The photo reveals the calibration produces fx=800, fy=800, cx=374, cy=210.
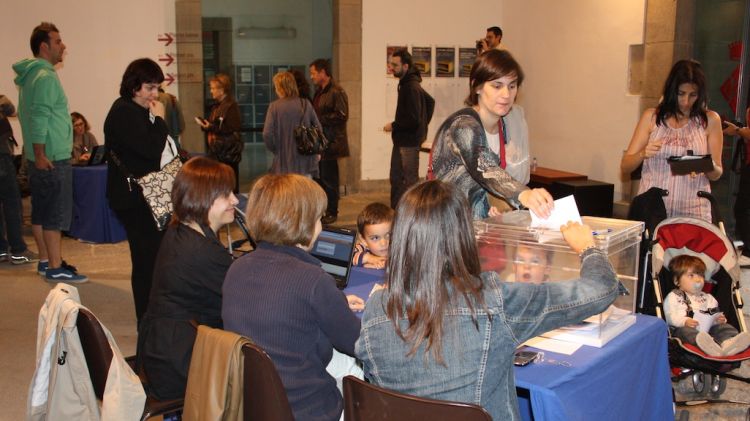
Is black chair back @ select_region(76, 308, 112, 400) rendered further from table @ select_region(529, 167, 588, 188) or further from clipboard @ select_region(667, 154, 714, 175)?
table @ select_region(529, 167, 588, 188)

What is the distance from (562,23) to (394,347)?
8117 millimetres

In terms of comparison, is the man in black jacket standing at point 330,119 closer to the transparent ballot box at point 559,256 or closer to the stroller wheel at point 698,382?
the stroller wheel at point 698,382

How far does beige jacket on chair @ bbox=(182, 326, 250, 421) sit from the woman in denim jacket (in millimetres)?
423

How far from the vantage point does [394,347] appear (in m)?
2.11

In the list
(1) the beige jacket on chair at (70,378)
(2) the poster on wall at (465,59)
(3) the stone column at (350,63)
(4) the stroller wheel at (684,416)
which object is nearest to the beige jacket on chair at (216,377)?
(1) the beige jacket on chair at (70,378)

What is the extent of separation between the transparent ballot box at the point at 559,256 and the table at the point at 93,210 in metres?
4.96

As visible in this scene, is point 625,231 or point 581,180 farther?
point 581,180

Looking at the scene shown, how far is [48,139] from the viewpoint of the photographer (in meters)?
6.10

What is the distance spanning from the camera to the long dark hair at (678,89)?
4402 millimetres

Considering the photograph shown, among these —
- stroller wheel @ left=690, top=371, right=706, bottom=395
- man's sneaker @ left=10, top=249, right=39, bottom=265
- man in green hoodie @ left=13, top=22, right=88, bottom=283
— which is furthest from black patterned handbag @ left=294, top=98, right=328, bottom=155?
stroller wheel @ left=690, top=371, right=706, bottom=395

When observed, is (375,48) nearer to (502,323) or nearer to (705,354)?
(705,354)

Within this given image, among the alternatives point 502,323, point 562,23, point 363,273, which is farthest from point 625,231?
point 562,23

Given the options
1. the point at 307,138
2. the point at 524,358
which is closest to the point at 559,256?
the point at 524,358

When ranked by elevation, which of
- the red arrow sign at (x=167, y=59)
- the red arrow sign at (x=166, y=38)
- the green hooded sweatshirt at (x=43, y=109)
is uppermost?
the red arrow sign at (x=166, y=38)
